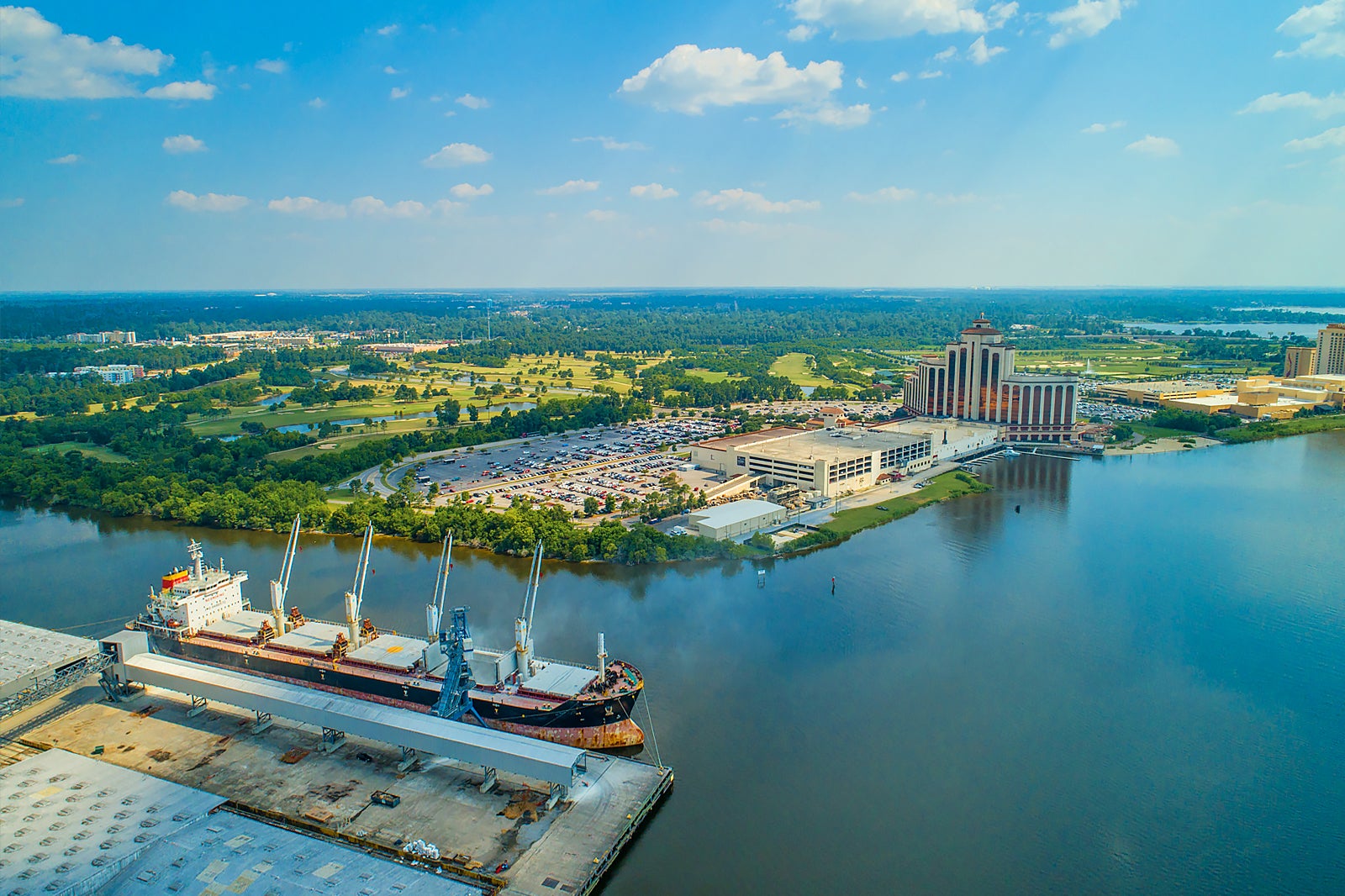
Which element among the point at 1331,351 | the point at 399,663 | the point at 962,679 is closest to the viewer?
the point at 399,663

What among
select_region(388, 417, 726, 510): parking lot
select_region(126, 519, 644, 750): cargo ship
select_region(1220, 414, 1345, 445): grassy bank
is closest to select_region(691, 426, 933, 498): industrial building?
select_region(388, 417, 726, 510): parking lot

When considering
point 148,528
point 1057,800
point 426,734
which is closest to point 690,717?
point 426,734

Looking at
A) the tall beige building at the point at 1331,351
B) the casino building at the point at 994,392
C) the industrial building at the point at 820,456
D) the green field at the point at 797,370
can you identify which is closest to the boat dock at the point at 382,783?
the industrial building at the point at 820,456


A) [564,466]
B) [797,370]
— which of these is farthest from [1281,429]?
[797,370]

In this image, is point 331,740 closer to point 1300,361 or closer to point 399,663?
point 399,663

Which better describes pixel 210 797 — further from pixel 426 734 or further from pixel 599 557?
pixel 599 557

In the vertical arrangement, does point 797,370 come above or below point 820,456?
above
